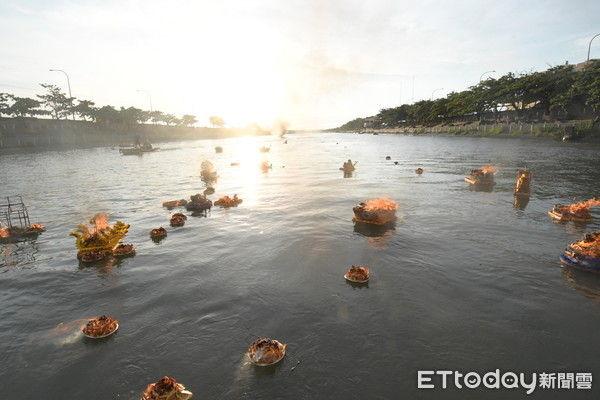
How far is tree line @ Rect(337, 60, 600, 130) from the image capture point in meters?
68.0

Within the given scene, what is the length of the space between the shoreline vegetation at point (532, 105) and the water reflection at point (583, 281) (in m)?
68.9

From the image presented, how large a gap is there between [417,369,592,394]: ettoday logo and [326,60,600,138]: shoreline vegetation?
75381 millimetres

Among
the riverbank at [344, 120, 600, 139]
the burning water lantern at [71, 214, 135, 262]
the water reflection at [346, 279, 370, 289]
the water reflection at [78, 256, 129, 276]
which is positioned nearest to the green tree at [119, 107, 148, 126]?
the riverbank at [344, 120, 600, 139]

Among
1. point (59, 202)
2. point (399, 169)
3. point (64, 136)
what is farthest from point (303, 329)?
point (64, 136)

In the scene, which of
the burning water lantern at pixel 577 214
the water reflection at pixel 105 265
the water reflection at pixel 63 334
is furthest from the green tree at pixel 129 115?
the burning water lantern at pixel 577 214

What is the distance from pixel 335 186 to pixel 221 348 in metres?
24.9

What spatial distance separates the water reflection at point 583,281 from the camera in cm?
1055

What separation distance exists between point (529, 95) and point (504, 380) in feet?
331

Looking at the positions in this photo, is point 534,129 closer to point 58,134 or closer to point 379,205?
point 379,205

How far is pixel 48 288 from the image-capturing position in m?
12.1

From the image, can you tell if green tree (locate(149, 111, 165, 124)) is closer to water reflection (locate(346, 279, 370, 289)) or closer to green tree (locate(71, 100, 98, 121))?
green tree (locate(71, 100, 98, 121))

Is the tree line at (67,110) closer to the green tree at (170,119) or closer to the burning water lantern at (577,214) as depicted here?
the green tree at (170,119)

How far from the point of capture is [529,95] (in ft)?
277

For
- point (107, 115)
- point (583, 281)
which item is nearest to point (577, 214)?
point (583, 281)
